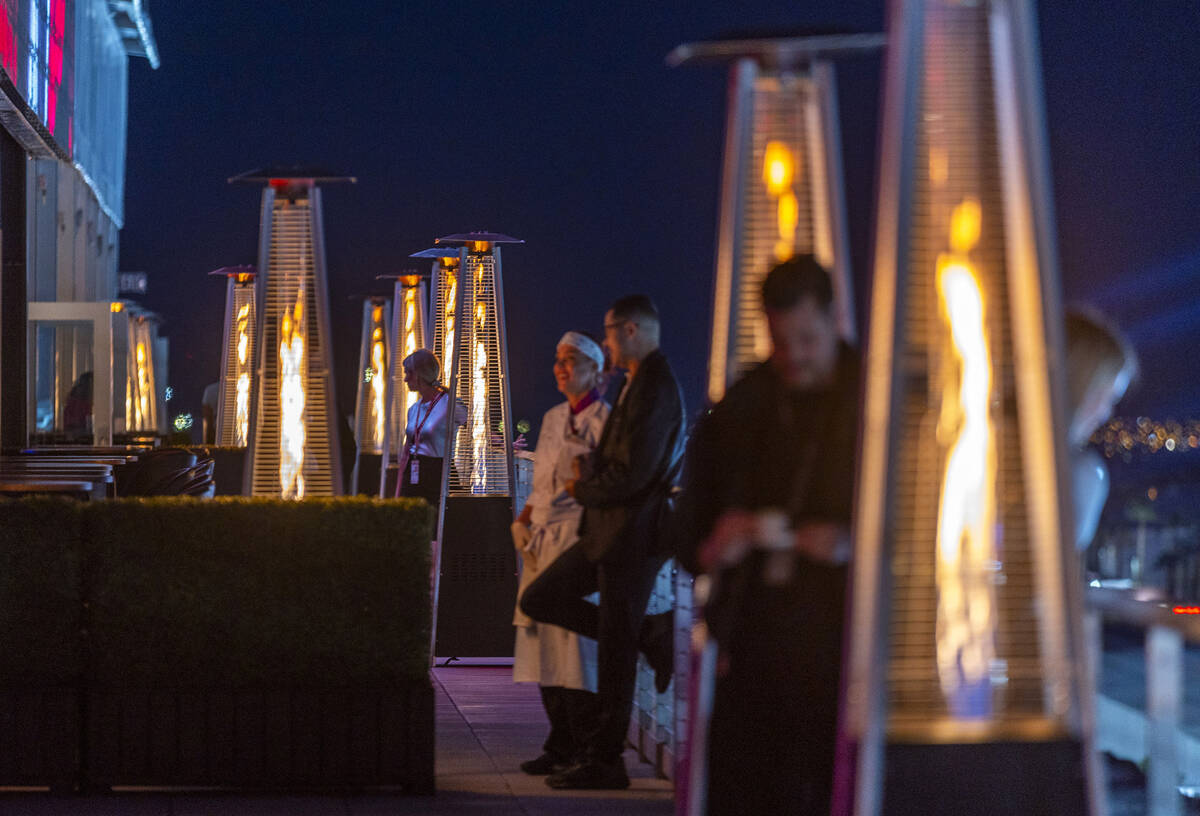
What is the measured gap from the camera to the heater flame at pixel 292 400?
5977mm

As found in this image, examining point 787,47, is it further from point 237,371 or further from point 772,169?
point 237,371

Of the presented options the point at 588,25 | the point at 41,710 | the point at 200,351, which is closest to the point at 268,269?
the point at 41,710

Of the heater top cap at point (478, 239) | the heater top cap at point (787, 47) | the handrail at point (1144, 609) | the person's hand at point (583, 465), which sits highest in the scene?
the heater top cap at point (478, 239)

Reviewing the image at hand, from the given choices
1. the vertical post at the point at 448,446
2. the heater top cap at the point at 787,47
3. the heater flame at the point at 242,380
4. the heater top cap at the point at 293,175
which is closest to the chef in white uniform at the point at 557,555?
the heater top cap at the point at 293,175

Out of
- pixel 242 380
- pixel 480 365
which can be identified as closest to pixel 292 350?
pixel 480 365

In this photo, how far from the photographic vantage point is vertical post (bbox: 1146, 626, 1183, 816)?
9.42ft

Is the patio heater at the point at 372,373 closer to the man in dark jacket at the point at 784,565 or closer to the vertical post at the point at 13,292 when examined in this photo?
the vertical post at the point at 13,292

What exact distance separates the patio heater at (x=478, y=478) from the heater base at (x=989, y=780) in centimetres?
663

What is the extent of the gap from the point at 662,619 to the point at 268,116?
25370 mm

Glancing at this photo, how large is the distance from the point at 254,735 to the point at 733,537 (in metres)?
3.08

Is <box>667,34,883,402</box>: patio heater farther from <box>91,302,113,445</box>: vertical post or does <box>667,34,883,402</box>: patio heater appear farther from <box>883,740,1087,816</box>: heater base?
<box>91,302,113,445</box>: vertical post

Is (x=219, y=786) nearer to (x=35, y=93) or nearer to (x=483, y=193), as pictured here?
(x=35, y=93)

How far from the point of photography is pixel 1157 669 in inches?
114

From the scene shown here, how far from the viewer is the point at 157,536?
5434 millimetres
